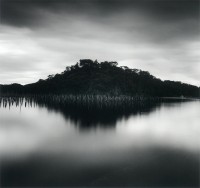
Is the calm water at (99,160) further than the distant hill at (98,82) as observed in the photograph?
No

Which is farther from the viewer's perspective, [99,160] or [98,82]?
[98,82]

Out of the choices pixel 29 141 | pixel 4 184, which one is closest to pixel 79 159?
pixel 4 184

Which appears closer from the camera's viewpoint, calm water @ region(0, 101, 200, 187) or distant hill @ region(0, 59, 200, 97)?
calm water @ region(0, 101, 200, 187)

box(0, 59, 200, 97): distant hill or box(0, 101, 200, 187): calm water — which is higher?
box(0, 59, 200, 97): distant hill

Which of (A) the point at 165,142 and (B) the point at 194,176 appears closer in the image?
(B) the point at 194,176

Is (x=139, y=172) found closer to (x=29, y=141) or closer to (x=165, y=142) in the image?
(x=165, y=142)

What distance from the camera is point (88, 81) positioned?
→ 11600 cm

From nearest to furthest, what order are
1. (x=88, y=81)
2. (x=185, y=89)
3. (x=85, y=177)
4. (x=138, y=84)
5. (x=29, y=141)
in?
(x=85, y=177) < (x=29, y=141) < (x=88, y=81) < (x=138, y=84) < (x=185, y=89)

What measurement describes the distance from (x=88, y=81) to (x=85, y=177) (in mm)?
102604

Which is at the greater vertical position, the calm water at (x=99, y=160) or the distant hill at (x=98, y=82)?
the distant hill at (x=98, y=82)

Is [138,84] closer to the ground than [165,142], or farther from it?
farther from it

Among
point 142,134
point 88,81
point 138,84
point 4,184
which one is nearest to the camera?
point 4,184

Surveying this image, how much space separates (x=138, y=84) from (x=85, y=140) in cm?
10957

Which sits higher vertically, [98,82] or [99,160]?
[98,82]
